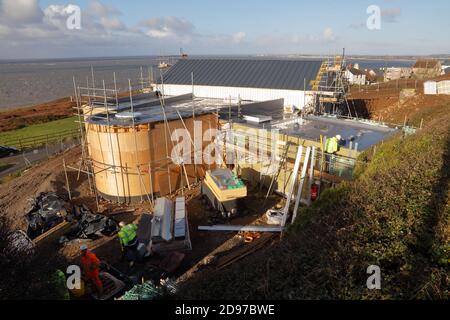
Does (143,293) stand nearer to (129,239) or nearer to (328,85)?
(129,239)

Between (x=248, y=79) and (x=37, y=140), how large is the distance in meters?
24.0

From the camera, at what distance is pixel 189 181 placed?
63.9ft

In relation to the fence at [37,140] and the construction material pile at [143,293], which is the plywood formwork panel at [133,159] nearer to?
the construction material pile at [143,293]

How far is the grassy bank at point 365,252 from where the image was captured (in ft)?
16.6

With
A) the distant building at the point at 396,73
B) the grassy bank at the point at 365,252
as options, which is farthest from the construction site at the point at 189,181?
the distant building at the point at 396,73

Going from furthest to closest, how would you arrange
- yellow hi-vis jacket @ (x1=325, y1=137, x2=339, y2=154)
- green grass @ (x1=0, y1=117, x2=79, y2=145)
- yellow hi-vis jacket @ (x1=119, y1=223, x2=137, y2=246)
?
green grass @ (x1=0, y1=117, x2=79, y2=145), yellow hi-vis jacket @ (x1=325, y1=137, x2=339, y2=154), yellow hi-vis jacket @ (x1=119, y1=223, x2=137, y2=246)

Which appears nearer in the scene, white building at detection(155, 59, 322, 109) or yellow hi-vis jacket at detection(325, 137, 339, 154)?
yellow hi-vis jacket at detection(325, 137, 339, 154)

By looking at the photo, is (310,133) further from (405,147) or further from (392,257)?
(392,257)

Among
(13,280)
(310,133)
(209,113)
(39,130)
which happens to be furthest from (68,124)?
(13,280)

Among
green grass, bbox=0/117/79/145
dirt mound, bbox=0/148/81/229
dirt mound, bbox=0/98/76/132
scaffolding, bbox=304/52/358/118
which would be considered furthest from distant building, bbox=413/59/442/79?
dirt mound, bbox=0/98/76/132

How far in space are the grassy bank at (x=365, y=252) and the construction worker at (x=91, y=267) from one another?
4663 millimetres

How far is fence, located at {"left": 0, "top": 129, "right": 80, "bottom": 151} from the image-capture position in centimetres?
3221

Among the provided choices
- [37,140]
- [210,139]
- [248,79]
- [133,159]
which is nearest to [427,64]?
[248,79]

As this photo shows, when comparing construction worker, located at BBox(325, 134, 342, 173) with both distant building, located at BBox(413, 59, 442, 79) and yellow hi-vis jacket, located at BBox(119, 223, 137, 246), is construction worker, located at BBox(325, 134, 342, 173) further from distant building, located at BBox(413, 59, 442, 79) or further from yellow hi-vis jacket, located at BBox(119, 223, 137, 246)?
distant building, located at BBox(413, 59, 442, 79)
